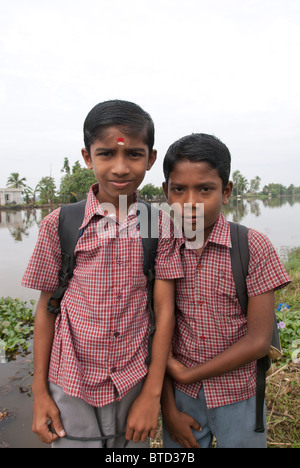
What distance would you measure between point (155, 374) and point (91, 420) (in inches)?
11.7

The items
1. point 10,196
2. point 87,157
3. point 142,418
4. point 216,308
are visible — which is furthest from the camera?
point 10,196

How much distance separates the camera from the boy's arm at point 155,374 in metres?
1.28

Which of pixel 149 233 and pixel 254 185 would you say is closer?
pixel 149 233

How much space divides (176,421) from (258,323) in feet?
1.79

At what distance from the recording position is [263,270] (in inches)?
51.0

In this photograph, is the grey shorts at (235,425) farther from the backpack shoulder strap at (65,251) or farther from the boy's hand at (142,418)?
the backpack shoulder strap at (65,251)

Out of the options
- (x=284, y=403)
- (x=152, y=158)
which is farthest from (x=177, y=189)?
(x=284, y=403)

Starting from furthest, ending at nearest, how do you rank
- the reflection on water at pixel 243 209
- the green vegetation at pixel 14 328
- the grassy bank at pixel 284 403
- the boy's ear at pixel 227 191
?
the reflection on water at pixel 243 209 → the green vegetation at pixel 14 328 → the grassy bank at pixel 284 403 → the boy's ear at pixel 227 191

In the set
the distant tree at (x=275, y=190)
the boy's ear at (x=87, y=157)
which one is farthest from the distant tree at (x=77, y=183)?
the distant tree at (x=275, y=190)

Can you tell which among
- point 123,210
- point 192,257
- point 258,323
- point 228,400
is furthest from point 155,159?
point 228,400

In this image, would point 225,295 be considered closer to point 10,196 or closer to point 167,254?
point 167,254

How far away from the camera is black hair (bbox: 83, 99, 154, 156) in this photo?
4.35 feet

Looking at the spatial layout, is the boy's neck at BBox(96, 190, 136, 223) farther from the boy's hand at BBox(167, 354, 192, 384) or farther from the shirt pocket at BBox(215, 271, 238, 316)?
the boy's hand at BBox(167, 354, 192, 384)

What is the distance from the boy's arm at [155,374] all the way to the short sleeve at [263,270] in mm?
332
